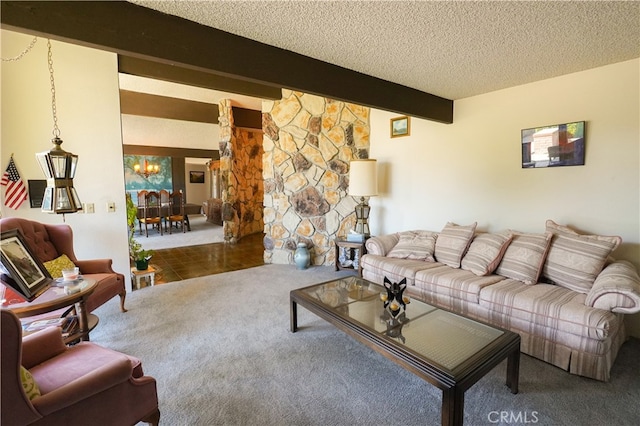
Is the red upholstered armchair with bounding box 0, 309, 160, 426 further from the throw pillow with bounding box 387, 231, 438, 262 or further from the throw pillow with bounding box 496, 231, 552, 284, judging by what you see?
the throw pillow with bounding box 496, 231, 552, 284

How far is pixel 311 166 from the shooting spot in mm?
4809

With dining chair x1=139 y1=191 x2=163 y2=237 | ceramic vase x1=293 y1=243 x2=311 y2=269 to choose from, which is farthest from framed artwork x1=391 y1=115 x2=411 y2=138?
dining chair x1=139 y1=191 x2=163 y2=237

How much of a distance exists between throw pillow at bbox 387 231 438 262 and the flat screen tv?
1.23 m

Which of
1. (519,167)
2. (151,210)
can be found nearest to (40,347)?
(519,167)

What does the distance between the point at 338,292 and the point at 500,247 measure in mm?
1612

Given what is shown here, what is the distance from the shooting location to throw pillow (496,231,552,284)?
261cm

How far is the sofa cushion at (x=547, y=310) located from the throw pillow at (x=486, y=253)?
0.73 ft

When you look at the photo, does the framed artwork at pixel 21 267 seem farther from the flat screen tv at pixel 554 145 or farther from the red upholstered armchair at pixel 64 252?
the flat screen tv at pixel 554 145

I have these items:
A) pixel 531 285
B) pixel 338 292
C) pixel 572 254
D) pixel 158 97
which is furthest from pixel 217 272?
pixel 572 254

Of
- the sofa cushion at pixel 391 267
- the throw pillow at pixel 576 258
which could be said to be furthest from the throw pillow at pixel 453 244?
the throw pillow at pixel 576 258

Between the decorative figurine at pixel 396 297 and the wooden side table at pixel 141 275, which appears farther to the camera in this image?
the wooden side table at pixel 141 275

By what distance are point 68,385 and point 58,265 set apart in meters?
1.92

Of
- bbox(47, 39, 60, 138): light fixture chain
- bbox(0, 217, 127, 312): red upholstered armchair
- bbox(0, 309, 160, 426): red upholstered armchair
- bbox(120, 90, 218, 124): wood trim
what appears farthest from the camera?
bbox(120, 90, 218, 124): wood trim

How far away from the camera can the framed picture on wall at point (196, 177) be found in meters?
12.6
